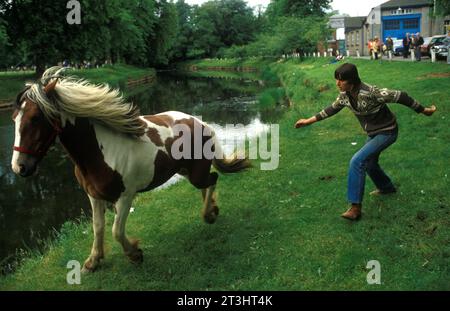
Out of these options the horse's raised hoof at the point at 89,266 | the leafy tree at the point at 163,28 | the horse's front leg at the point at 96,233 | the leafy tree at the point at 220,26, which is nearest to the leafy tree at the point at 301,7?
the leafy tree at the point at 163,28

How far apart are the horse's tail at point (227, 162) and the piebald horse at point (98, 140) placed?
37.7 inches

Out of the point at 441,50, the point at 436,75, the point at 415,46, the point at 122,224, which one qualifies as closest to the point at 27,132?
the point at 122,224

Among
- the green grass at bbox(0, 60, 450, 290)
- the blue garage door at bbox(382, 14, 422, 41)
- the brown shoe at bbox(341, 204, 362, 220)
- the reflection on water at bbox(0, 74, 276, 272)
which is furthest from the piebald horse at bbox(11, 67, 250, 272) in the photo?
the blue garage door at bbox(382, 14, 422, 41)

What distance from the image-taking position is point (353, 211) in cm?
668

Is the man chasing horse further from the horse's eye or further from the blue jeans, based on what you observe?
the horse's eye

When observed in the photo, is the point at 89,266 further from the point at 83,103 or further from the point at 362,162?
the point at 362,162

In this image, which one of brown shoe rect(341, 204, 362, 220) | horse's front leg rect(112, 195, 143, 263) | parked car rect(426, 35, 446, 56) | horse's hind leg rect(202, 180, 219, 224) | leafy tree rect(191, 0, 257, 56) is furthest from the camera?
leafy tree rect(191, 0, 257, 56)

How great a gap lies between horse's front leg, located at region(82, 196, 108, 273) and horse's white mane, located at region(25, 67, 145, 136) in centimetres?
108

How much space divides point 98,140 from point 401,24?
172 ft

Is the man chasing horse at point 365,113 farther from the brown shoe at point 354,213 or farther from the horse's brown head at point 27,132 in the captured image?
the horse's brown head at point 27,132

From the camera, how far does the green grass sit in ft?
18.1

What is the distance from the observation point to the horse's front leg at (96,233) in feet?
19.3

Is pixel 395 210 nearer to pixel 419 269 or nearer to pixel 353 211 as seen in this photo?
pixel 353 211
